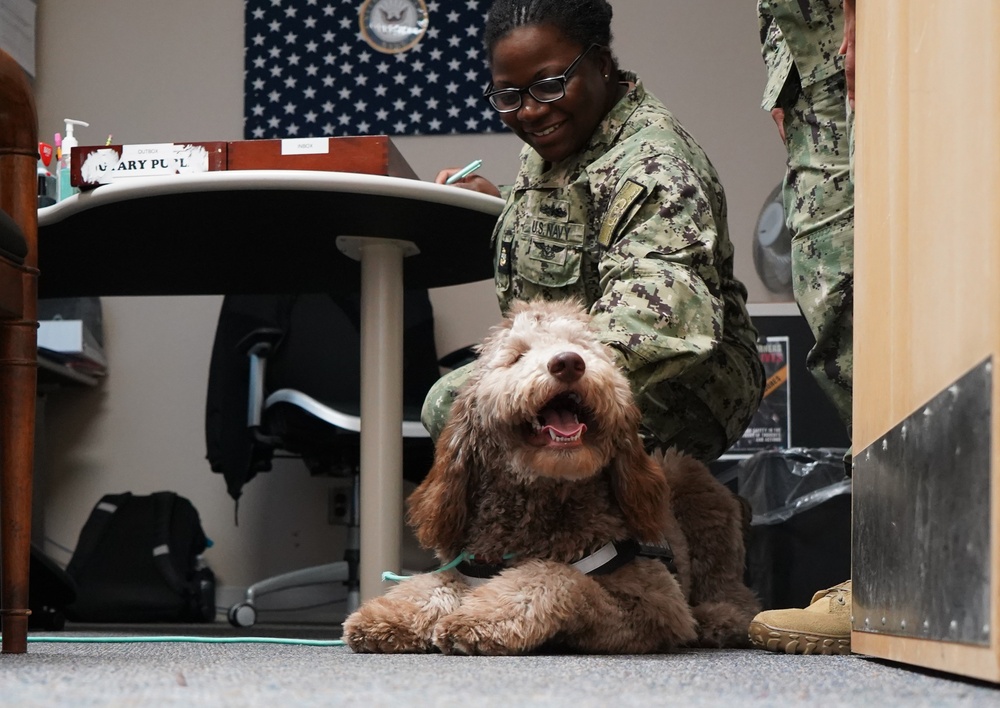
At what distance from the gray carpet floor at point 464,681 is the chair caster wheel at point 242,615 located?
1.99m

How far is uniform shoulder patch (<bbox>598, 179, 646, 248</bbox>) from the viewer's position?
219cm

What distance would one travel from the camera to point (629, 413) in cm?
195

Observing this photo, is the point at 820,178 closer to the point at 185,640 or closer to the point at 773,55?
the point at 773,55

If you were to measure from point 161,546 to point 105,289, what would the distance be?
1317 millimetres

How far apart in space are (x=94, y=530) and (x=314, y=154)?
7.20 ft

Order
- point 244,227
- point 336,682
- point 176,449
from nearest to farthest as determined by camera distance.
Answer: point 336,682, point 244,227, point 176,449

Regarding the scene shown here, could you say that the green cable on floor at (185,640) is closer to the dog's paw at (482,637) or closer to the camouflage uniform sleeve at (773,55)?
the dog's paw at (482,637)

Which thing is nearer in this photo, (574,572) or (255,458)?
(574,572)

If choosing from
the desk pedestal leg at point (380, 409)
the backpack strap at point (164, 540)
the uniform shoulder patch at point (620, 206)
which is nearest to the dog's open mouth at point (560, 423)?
the uniform shoulder patch at point (620, 206)

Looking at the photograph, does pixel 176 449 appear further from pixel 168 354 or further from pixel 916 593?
pixel 916 593

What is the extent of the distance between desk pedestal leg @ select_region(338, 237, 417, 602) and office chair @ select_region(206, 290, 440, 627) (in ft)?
3.56

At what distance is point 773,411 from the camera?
3822 mm

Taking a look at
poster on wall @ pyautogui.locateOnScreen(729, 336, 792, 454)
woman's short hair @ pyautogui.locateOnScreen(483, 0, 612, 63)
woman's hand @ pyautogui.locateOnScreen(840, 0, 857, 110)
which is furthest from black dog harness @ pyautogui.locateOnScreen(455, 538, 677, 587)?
poster on wall @ pyautogui.locateOnScreen(729, 336, 792, 454)

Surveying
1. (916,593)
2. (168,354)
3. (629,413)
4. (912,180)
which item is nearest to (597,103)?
(629,413)
